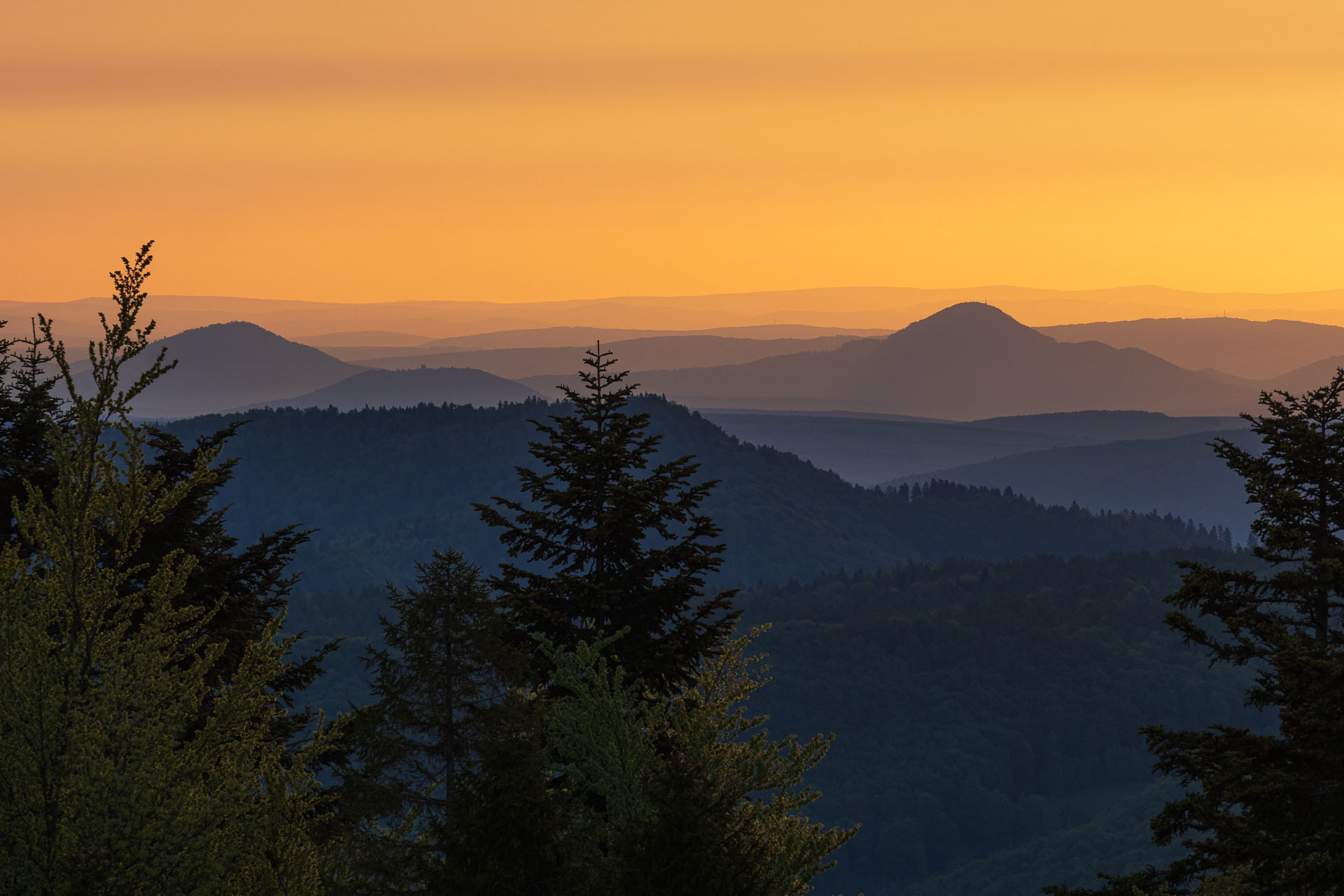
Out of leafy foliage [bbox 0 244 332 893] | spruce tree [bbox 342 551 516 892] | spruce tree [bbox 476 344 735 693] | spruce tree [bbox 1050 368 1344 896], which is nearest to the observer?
leafy foliage [bbox 0 244 332 893]

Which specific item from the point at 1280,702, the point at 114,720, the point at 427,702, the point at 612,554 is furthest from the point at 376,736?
the point at 1280,702

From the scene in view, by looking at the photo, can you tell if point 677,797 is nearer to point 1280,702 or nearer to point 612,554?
point 1280,702

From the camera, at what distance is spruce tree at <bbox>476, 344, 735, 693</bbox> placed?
28.2 metres

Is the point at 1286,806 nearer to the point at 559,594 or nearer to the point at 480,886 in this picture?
the point at 480,886

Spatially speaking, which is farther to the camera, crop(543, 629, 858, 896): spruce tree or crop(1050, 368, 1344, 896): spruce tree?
crop(1050, 368, 1344, 896): spruce tree

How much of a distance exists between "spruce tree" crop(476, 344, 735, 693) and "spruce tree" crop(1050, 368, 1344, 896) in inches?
358

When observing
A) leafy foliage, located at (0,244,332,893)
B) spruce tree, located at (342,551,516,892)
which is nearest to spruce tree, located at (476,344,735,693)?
spruce tree, located at (342,551,516,892)

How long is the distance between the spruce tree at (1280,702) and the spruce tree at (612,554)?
358 inches

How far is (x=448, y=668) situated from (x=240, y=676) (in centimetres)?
734

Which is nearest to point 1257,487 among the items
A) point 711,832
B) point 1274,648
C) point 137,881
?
point 1274,648

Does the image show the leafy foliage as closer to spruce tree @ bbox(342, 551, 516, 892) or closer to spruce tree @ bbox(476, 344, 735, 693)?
spruce tree @ bbox(342, 551, 516, 892)

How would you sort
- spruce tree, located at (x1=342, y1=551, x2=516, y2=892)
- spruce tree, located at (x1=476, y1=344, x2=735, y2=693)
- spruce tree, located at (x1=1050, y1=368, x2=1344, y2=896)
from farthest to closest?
spruce tree, located at (x1=476, y1=344, x2=735, y2=693), spruce tree, located at (x1=342, y1=551, x2=516, y2=892), spruce tree, located at (x1=1050, y1=368, x2=1344, y2=896)

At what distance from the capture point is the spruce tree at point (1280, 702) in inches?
734

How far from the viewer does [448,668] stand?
22.6m
